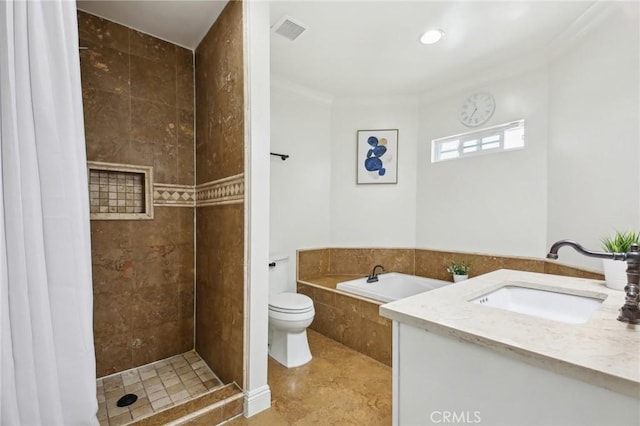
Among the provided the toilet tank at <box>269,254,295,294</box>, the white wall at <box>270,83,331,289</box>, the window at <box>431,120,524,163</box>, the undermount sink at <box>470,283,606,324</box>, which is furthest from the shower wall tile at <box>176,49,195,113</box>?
the window at <box>431,120,524,163</box>

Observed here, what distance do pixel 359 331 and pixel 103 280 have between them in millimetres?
1941

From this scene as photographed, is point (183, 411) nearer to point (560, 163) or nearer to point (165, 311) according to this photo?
point (165, 311)

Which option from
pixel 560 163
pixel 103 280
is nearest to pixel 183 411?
pixel 103 280

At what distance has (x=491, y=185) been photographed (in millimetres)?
2758

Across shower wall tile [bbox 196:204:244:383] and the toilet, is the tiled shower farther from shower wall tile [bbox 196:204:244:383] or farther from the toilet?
the toilet

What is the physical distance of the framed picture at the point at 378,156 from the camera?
3.34 metres

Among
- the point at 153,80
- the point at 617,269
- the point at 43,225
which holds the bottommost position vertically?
the point at 617,269

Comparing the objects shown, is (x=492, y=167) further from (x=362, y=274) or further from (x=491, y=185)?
(x=362, y=274)

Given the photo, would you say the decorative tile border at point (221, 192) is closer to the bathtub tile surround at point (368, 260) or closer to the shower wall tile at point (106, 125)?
the shower wall tile at point (106, 125)

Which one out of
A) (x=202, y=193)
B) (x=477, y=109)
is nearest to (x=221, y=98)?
(x=202, y=193)

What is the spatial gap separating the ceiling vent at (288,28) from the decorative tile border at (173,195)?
4.45 ft

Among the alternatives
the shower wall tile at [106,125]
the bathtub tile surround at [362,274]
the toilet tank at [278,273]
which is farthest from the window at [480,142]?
the shower wall tile at [106,125]

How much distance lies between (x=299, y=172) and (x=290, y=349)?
177 centimetres

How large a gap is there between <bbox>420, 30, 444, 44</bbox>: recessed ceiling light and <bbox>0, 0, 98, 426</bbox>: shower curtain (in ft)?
7.04
